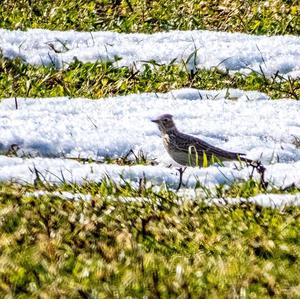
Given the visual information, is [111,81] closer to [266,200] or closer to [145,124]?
[145,124]

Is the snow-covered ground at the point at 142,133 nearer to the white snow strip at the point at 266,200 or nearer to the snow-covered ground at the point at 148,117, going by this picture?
the snow-covered ground at the point at 148,117

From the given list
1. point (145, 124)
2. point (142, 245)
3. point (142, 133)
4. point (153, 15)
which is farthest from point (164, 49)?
point (142, 245)

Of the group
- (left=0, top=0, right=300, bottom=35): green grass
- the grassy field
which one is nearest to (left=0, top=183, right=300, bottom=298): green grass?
the grassy field

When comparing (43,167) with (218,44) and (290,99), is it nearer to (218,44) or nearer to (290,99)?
(290,99)

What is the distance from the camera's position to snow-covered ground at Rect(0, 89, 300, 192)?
736 cm

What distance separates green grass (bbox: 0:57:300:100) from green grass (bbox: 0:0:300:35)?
2.13 m

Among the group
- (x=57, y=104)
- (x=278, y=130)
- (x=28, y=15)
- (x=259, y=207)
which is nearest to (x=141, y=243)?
(x=259, y=207)

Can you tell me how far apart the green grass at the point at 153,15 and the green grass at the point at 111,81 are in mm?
2127

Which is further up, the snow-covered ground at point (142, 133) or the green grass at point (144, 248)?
the green grass at point (144, 248)

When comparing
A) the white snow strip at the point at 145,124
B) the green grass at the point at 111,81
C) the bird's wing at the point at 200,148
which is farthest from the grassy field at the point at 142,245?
the green grass at the point at 111,81

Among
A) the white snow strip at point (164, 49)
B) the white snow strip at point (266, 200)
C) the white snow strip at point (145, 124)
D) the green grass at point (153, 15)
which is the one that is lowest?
the green grass at point (153, 15)

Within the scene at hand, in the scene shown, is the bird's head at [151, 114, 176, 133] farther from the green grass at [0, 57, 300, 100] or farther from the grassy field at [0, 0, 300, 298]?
the green grass at [0, 57, 300, 100]

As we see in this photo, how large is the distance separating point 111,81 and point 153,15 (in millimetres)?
3280

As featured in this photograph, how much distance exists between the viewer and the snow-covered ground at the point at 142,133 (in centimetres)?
736
